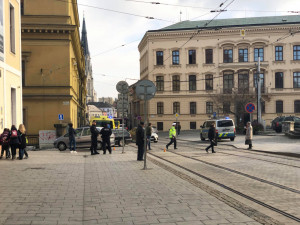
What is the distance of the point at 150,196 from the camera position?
25.2ft

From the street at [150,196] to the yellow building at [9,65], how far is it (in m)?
6.54

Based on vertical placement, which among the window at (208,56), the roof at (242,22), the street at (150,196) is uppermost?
the roof at (242,22)

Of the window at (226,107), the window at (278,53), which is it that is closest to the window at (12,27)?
the window at (226,107)

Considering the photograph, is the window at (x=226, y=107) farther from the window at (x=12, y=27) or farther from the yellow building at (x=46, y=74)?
the window at (x=12, y=27)

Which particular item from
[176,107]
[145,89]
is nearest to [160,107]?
[176,107]

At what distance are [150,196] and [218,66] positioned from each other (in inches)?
2110

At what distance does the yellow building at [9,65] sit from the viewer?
56.9 feet

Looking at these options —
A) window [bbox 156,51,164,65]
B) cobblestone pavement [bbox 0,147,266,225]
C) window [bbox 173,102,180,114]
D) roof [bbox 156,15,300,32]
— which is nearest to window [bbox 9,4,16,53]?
cobblestone pavement [bbox 0,147,266,225]

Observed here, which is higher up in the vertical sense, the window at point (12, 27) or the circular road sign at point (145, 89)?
the window at point (12, 27)

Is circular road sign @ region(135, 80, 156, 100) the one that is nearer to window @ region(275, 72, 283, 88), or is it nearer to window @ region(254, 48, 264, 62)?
window @ region(254, 48, 264, 62)

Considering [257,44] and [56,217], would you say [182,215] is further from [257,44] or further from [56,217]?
[257,44]

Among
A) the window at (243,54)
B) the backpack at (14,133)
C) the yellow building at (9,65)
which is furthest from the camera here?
the window at (243,54)

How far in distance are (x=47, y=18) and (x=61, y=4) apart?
5.60ft

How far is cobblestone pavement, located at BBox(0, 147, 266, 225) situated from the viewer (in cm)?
583
